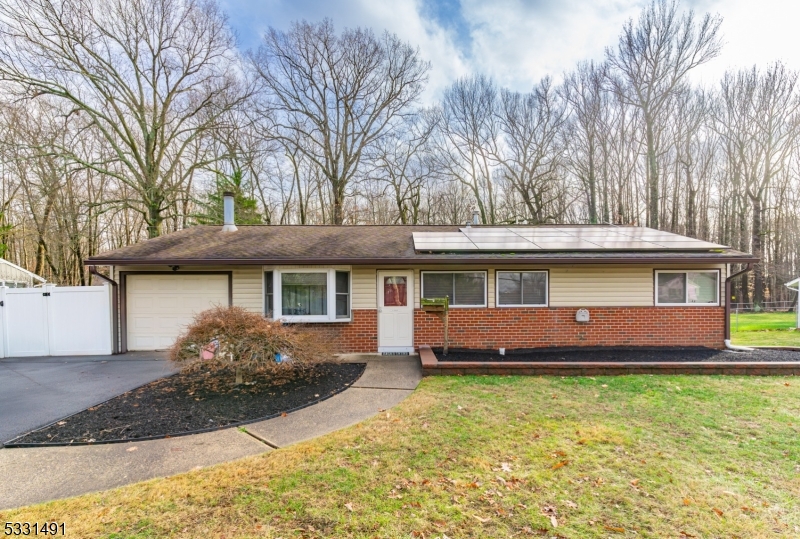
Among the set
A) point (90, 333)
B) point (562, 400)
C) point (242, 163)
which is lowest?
point (562, 400)

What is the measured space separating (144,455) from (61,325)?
7.06 m

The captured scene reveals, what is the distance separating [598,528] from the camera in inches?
96.8

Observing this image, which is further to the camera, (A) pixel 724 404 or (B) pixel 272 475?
(A) pixel 724 404

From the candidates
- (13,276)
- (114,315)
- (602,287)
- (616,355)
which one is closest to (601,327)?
(616,355)

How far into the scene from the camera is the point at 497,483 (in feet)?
9.86

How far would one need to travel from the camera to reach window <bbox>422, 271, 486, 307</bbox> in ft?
27.1

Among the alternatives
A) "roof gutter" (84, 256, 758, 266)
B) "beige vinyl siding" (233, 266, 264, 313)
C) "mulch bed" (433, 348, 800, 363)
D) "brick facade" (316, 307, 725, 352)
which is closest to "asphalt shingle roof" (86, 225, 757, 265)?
"roof gutter" (84, 256, 758, 266)

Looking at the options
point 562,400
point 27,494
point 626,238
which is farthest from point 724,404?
point 27,494

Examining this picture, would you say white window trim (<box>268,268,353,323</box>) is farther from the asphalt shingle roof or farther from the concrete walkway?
the concrete walkway

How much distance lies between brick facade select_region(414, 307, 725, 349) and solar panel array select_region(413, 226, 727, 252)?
4.69 ft

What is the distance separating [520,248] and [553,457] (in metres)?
5.45

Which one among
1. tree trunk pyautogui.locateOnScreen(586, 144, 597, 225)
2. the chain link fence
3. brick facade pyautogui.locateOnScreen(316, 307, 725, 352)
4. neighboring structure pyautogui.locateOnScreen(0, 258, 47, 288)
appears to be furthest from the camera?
tree trunk pyautogui.locateOnScreen(586, 144, 597, 225)

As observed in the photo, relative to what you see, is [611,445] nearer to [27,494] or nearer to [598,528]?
[598,528]

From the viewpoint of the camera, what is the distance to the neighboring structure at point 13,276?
12.5m
